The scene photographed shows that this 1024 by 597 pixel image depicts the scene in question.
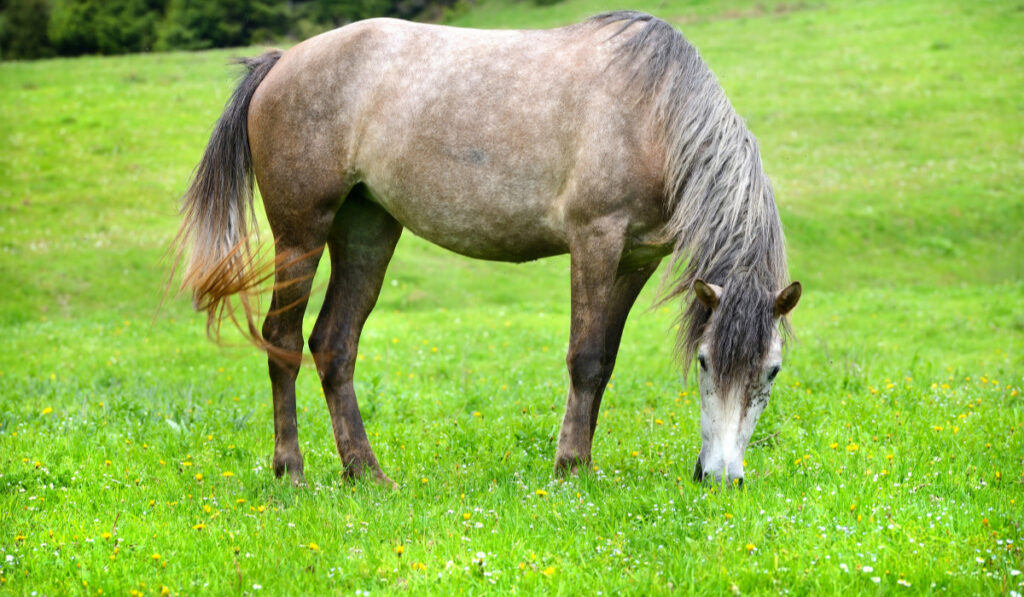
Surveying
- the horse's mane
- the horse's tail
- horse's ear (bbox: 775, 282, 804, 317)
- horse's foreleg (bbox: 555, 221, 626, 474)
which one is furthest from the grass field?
horse's ear (bbox: 775, 282, 804, 317)

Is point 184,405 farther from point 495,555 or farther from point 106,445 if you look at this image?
point 495,555

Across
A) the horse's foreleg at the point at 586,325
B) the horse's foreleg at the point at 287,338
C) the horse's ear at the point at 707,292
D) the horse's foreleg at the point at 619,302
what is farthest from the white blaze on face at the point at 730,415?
the horse's foreleg at the point at 287,338

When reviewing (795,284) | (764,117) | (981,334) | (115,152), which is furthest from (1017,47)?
(795,284)

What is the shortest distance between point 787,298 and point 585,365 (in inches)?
49.2

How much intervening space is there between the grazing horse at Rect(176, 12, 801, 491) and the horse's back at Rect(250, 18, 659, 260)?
0.01 metres

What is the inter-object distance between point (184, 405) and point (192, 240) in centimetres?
210

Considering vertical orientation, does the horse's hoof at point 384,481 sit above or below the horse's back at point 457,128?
below

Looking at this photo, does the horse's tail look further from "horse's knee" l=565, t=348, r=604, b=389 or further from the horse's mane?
the horse's mane

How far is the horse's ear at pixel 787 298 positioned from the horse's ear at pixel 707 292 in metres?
0.30

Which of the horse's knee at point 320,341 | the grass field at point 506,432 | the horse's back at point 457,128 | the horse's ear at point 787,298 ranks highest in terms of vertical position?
the horse's back at point 457,128

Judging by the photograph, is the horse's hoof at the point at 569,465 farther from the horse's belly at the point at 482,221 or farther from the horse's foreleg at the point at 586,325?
the horse's belly at the point at 482,221

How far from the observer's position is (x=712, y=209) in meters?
4.99

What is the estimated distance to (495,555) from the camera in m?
4.01

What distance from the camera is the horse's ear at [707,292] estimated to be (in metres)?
4.66
